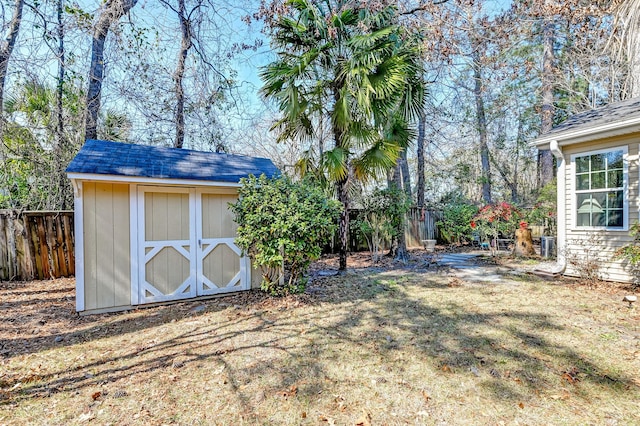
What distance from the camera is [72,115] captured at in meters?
7.54

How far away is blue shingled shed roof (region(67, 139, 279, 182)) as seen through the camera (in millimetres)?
4602

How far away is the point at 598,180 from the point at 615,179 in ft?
0.80

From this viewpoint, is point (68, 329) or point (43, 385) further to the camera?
point (68, 329)

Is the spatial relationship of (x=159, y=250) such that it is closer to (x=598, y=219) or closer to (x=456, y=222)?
(x=598, y=219)

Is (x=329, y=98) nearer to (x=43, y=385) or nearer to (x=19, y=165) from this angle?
(x=43, y=385)

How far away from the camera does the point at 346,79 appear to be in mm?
6242

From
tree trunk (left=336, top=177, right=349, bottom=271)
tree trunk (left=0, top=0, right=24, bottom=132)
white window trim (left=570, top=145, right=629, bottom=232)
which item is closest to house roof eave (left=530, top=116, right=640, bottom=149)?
white window trim (left=570, top=145, right=629, bottom=232)

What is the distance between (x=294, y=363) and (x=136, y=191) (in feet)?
11.7

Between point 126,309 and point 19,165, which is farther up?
point 19,165

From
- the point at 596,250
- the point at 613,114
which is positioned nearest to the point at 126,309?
the point at 596,250

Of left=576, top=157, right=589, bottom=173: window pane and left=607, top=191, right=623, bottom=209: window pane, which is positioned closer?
left=607, top=191, right=623, bottom=209: window pane

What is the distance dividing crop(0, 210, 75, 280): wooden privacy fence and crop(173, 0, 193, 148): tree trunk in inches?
143

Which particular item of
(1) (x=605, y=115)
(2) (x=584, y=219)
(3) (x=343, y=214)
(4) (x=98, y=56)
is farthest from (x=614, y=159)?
(4) (x=98, y=56)

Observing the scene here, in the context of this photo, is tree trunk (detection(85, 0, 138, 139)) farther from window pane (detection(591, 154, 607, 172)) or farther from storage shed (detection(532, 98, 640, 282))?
window pane (detection(591, 154, 607, 172))
